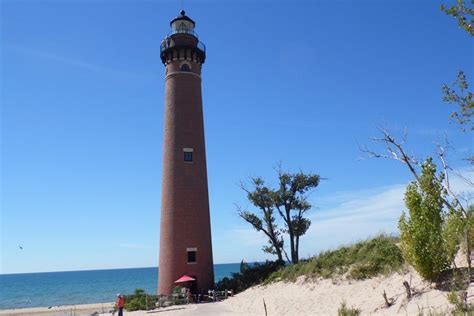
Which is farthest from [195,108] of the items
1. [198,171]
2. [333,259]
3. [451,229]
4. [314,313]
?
[451,229]

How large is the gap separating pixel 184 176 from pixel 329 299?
48.4 feet

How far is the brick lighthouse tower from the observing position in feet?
97.6

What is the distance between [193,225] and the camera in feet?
98.9

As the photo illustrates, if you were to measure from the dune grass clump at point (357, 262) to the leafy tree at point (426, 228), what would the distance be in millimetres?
3032

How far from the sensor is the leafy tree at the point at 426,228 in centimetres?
1487

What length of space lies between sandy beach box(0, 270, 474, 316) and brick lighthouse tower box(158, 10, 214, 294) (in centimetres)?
A: 393

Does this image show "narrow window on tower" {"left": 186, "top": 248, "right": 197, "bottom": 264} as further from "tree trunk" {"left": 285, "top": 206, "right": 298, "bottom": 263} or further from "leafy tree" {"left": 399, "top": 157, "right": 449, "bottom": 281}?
"leafy tree" {"left": 399, "top": 157, "right": 449, "bottom": 281}

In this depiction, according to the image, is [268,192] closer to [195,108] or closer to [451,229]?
[195,108]

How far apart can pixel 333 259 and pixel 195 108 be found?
50.9ft

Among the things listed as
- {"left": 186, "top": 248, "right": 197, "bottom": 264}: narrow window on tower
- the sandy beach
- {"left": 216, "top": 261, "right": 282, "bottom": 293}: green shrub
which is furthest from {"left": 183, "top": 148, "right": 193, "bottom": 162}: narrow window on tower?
the sandy beach

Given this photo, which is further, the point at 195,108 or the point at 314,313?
the point at 195,108

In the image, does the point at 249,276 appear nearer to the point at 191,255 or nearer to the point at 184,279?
the point at 191,255

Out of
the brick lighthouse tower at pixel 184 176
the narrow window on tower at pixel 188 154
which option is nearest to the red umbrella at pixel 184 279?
the brick lighthouse tower at pixel 184 176

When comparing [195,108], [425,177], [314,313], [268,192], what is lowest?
[314,313]
